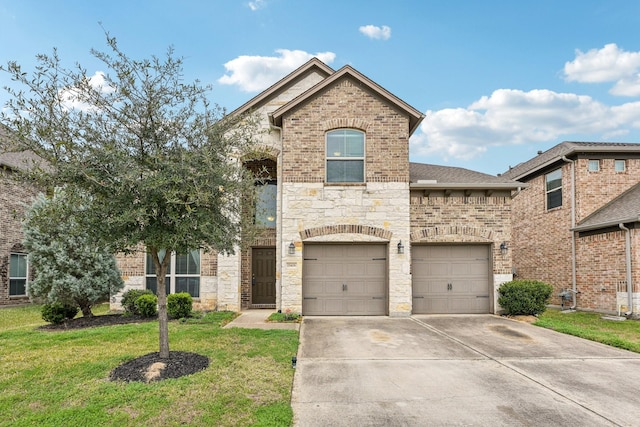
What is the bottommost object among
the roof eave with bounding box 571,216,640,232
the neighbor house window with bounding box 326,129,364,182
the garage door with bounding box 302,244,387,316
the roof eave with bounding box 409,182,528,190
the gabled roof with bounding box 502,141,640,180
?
the garage door with bounding box 302,244,387,316

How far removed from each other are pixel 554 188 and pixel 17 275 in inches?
928

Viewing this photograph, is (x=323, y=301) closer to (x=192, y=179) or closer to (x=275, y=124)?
(x=275, y=124)

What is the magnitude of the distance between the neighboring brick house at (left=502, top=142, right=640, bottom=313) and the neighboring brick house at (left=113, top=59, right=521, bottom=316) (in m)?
3.93

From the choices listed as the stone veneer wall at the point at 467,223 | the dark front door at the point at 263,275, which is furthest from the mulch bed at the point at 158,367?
the stone veneer wall at the point at 467,223

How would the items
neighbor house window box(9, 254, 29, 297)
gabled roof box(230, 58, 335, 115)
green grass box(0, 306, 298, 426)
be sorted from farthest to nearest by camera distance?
neighbor house window box(9, 254, 29, 297) → gabled roof box(230, 58, 335, 115) → green grass box(0, 306, 298, 426)

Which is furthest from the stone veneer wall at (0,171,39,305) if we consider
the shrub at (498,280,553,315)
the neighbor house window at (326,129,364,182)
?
the shrub at (498,280,553,315)

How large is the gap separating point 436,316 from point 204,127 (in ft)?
29.6

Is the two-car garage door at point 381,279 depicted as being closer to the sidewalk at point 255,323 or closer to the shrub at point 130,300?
the sidewalk at point 255,323

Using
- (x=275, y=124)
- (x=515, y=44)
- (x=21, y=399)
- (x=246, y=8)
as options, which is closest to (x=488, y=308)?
(x=275, y=124)

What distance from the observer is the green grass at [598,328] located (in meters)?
8.19

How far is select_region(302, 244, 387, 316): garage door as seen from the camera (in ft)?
38.2

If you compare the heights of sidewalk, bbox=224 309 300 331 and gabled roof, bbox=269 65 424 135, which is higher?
gabled roof, bbox=269 65 424 135

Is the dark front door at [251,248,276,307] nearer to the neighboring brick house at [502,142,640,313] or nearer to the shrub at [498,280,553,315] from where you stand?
the shrub at [498,280,553,315]

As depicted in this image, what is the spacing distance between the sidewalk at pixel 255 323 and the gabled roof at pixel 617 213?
35.6ft
